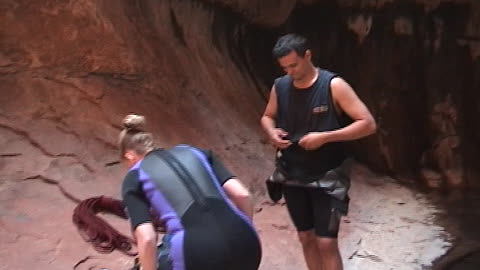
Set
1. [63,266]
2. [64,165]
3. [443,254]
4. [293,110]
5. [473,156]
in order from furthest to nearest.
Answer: [473,156]
[443,254]
[64,165]
[63,266]
[293,110]

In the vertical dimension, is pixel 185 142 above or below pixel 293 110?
below

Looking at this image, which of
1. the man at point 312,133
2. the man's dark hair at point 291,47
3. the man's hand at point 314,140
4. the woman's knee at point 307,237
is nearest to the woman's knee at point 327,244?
the man at point 312,133

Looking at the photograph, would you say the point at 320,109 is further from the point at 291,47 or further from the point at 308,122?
the point at 291,47

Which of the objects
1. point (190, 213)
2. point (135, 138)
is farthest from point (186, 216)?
point (135, 138)

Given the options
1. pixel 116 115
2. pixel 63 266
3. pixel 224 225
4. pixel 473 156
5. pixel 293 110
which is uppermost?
pixel 293 110

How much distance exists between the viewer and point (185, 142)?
4309 millimetres

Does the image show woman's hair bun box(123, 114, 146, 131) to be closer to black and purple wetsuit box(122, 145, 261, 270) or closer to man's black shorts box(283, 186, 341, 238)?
black and purple wetsuit box(122, 145, 261, 270)

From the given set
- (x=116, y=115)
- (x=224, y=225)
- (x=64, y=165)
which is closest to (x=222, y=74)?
(x=116, y=115)

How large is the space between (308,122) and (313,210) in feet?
1.32

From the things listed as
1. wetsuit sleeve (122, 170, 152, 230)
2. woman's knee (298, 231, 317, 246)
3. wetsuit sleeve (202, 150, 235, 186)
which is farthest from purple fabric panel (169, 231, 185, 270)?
woman's knee (298, 231, 317, 246)

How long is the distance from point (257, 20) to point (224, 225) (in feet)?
15.2

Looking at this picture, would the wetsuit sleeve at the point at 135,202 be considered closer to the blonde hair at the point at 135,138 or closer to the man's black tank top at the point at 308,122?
the blonde hair at the point at 135,138

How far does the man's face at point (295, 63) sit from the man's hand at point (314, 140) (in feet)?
0.84

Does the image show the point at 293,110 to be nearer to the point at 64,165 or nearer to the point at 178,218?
the point at 178,218
